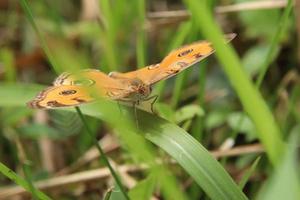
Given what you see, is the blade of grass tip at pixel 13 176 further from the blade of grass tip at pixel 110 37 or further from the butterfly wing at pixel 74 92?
the blade of grass tip at pixel 110 37

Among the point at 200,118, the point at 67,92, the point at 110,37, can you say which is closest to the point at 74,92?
the point at 67,92

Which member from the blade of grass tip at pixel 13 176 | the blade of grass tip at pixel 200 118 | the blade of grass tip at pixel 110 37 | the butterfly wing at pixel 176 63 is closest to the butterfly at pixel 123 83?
the butterfly wing at pixel 176 63

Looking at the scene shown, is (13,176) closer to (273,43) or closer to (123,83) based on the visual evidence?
(123,83)

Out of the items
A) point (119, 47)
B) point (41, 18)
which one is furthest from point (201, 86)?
point (41, 18)

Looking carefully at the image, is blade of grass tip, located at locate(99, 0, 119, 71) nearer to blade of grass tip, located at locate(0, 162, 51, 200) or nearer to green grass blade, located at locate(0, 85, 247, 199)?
green grass blade, located at locate(0, 85, 247, 199)

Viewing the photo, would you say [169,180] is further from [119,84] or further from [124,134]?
[119,84]

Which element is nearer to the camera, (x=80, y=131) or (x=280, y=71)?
(x=80, y=131)
